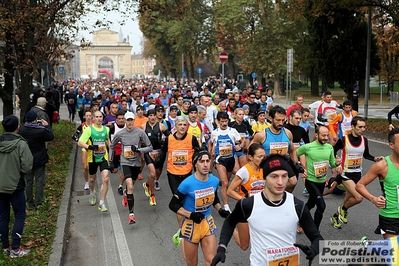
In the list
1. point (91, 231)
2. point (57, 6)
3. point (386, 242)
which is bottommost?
point (91, 231)

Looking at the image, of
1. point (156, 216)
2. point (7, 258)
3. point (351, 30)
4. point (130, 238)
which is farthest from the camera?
point (351, 30)

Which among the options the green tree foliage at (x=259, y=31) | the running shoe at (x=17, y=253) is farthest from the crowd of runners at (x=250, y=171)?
the green tree foliage at (x=259, y=31)

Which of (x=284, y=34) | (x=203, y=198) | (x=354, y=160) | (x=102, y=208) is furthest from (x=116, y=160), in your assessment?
(x=284, y=34)

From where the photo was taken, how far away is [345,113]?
36.4ft

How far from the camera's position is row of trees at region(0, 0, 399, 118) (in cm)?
1483

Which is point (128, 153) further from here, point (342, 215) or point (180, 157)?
point (342, 215)

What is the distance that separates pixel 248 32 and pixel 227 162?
36814mm

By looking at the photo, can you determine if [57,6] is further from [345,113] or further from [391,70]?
[391,70]

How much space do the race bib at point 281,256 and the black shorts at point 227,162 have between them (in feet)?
16.0

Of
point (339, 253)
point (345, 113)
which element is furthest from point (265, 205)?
point (345, 113)

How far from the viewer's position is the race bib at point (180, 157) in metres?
7.75

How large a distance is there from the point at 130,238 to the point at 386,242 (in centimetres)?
501

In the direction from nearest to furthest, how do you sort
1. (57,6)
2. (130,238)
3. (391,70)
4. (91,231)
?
(130,238) < (91,231) < (57,6) < (391,70)

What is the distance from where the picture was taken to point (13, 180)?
653 cm
